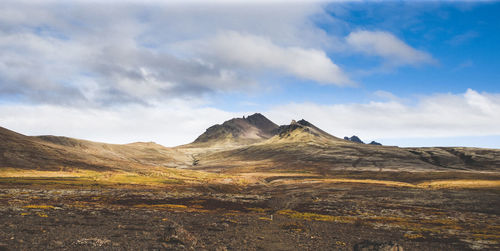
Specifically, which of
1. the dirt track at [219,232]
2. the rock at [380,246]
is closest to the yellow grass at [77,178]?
the dirt track at [219,232]

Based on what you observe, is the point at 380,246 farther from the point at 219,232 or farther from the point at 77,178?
the point at 77,178

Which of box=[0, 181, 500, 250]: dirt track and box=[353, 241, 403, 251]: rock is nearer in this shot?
box=[353, 241, 403, 251]: rock

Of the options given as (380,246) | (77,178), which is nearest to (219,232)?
(380,246)

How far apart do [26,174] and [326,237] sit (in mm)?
150900

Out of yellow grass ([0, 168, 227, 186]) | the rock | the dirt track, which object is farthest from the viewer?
yellow grass ([0, 168, 227, 186])

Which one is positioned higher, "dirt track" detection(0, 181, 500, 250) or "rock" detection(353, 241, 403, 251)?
"rock" detection(353, 241, 403, 251)

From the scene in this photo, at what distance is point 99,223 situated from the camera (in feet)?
131

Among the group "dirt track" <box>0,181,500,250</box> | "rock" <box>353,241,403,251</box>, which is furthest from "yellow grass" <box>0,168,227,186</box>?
"rock" <box>353,241,403,251</box>

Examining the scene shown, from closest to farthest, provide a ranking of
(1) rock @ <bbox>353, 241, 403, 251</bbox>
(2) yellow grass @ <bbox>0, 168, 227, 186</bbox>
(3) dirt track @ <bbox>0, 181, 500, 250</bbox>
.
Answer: (1) rock @ <bbox>353, 241, 403, 251</bbox>, (3) dirt track @ <bbox>0, 181, 500, 250</bbox>, (2) yellow grass @ <bbox>0, 168, 227, 186</bbox>

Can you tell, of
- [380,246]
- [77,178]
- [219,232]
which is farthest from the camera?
[77,178]

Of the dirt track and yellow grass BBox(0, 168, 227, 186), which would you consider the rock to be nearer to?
the dirt track

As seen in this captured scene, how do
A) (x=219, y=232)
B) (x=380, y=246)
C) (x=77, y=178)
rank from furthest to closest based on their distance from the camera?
(x=77, y=178) → (x=219, y=232) → (x=380, y=246)

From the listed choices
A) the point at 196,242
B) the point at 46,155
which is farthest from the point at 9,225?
the point at 46,155

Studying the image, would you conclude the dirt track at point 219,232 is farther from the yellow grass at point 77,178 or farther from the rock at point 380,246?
the yellow grass at point 77,178
